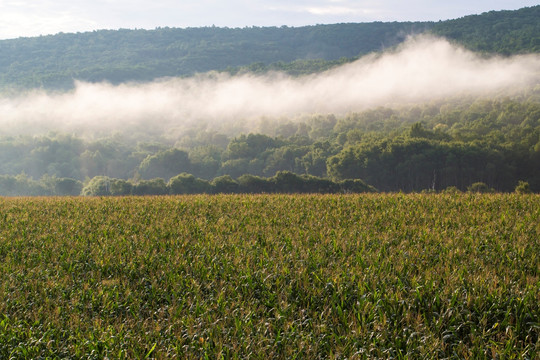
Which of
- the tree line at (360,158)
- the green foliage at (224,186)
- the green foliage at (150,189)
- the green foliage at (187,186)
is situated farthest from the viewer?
the tree line at (360,158)

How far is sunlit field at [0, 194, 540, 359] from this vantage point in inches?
315

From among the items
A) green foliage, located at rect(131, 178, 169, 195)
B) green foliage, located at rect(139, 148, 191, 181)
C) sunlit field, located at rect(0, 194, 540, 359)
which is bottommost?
green foliage, located at rect(139, 148, 191, 181)

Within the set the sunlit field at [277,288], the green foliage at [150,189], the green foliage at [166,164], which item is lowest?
the green foliage at [166,164]

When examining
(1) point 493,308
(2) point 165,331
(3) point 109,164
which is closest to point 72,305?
(2) point 165,331

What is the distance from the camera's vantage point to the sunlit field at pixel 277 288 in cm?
799

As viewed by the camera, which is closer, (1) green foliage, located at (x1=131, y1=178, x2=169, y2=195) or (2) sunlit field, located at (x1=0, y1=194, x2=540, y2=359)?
(2) sunlit field, located at (x1=0, y1=194, x2=540, y2=359)

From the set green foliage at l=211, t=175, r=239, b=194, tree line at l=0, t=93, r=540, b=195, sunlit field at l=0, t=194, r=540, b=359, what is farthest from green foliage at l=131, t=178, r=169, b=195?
sunlit field at l=0, t=194, r=540, b=359

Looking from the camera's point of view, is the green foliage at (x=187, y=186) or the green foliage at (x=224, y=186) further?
the green foliage at (x=187, y=186)

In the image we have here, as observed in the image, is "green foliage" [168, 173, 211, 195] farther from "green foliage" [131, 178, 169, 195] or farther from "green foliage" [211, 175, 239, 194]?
"green foliage" [211, 175, 239, 194]

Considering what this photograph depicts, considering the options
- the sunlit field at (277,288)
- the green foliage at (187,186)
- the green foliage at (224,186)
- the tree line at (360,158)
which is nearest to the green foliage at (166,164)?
the tree line at (360,158)

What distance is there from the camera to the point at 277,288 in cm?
1023

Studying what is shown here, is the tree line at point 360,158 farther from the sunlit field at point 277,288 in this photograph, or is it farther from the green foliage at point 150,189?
the sunlit field at point 277,288

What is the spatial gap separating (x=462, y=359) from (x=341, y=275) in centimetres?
361

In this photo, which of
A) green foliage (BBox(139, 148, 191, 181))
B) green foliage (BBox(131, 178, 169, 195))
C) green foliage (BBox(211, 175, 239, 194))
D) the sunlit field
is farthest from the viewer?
green foliage (BBox(139, 148, 191, 181))
